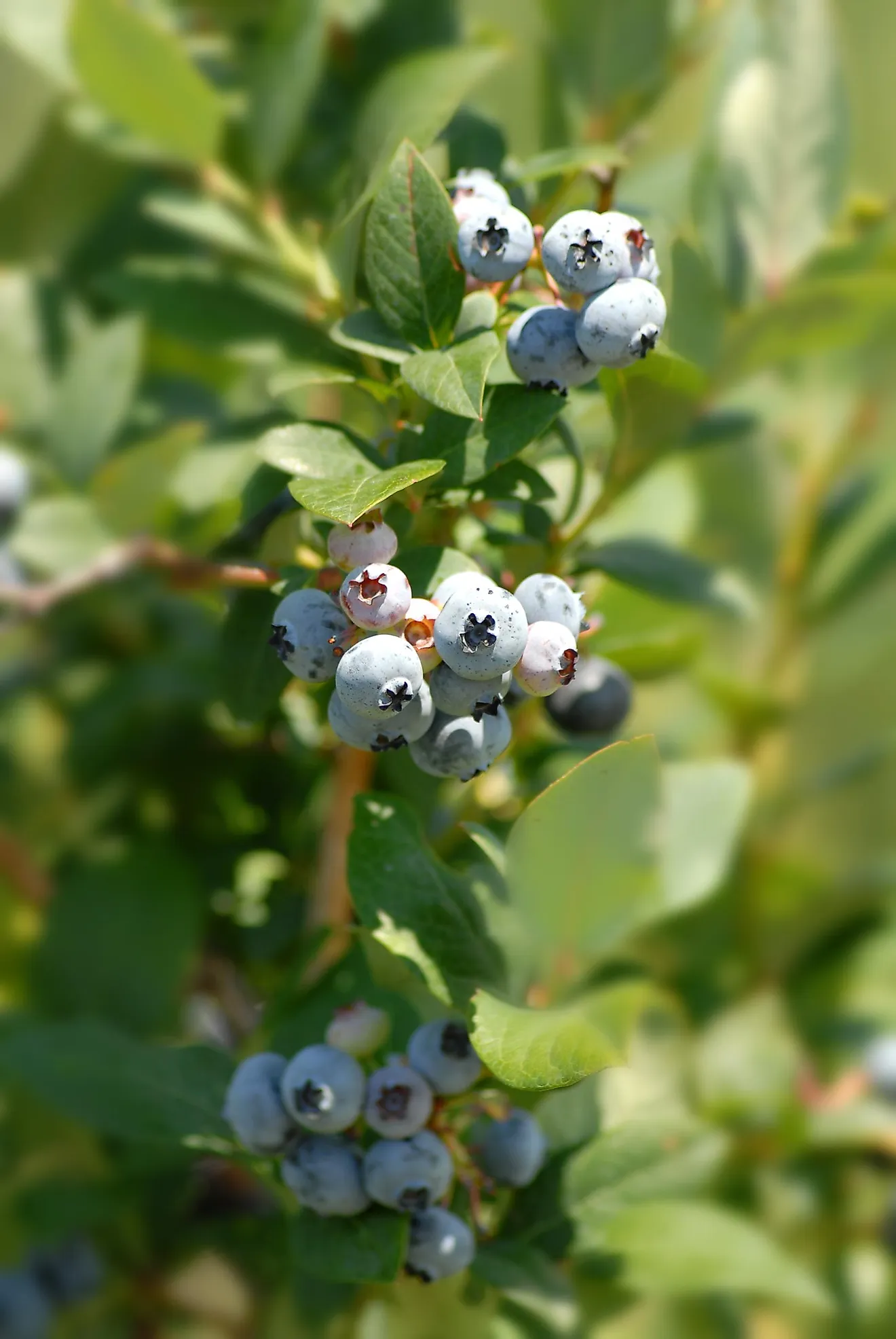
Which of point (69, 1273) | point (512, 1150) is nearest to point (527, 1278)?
point (512, 1150)

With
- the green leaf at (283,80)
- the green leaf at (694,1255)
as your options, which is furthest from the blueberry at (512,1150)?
the green leaf at (283,80)

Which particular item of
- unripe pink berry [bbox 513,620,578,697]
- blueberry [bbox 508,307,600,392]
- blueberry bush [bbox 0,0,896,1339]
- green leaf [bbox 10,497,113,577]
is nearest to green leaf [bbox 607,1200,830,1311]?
blueberry bush [bbox 0,0,896,1339]

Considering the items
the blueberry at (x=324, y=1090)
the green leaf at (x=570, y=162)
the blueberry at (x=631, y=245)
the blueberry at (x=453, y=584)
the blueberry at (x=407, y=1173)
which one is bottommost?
the blueberry at (x=407, y=1173)

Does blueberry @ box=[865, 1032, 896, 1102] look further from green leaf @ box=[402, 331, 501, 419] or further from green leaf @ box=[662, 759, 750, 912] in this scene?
green leaf @ box=[402, 331, 501, 419]

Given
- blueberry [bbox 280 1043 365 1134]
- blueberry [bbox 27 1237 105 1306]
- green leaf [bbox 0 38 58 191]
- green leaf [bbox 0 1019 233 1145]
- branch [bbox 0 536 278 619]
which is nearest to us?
blueberry [bbox 280 1043 365 1134]

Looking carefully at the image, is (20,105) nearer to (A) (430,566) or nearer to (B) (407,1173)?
(A) (430,566)

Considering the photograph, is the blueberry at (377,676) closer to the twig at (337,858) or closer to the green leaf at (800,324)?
the twig at (337,858)

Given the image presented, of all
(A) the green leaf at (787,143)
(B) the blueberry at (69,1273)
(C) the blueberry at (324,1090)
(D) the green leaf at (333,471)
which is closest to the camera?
(D) the green leaf at (333,471)
